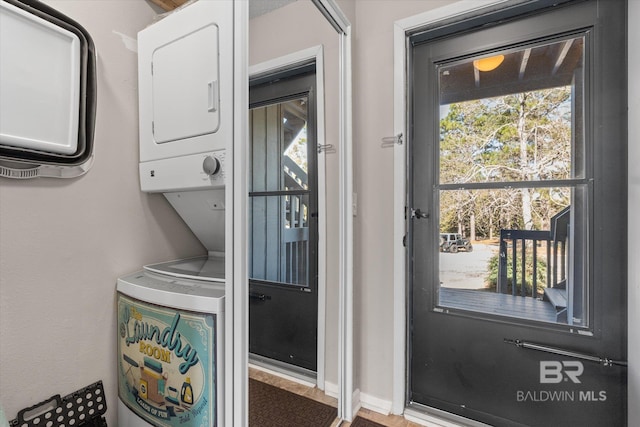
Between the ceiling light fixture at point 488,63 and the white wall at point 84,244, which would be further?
the ceiling light fixture at point 488,63

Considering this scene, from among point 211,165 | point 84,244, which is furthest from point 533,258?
point 84,244

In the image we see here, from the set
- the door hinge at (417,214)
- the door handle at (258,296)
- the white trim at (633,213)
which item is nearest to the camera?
the door handle at (258,296)

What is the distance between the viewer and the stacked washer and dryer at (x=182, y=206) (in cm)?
89

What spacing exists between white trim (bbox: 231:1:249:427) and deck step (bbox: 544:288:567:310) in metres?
1.42

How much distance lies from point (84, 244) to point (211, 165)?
53cm

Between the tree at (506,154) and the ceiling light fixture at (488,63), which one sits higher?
the ceiling light fixture at (488,63)

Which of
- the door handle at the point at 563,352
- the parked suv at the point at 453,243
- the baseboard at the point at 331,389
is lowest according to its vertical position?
the baseboard at the point at 331,389

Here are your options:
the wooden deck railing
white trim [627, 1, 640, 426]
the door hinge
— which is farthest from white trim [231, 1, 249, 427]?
white trim [627, 1, 640, 426]

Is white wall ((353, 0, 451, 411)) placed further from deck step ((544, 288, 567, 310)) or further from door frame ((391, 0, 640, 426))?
deck step ((544, 288, 567, 310))

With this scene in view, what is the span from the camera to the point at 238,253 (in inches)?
34.8

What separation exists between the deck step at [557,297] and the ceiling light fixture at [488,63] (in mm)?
1139

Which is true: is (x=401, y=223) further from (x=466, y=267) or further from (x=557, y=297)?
(x=557, y=297)

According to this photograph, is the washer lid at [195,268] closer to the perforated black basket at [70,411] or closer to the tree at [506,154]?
the perforated black basket at [70,411]

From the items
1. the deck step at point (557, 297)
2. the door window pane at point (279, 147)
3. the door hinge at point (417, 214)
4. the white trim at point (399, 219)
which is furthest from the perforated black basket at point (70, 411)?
the deck step at point (557, 297)
